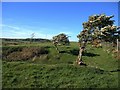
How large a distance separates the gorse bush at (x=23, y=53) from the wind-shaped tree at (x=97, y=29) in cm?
2820

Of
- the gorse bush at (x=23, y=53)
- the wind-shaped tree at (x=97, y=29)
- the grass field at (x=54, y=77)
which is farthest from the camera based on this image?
the gorse bush at (x=23, y=53)

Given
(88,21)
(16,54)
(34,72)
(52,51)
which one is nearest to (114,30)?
(88,21)

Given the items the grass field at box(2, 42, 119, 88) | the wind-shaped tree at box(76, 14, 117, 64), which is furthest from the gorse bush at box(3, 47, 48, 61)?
the grass field at box(2, 42, 119, 88)

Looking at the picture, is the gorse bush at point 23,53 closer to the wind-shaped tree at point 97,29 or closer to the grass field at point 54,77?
the wind-shaped tree at point 97,29

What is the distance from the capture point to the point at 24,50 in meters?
78.9

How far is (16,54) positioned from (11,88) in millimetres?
43726

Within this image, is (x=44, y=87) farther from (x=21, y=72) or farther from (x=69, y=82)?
(x=21, y=72)

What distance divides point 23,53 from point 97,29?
116 ft

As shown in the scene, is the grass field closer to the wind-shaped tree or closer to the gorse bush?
the wind-shaped tree

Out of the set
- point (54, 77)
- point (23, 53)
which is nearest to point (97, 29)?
point (54, 77)

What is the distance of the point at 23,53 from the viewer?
76438 millimetres

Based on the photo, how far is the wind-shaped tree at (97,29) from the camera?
144 feet

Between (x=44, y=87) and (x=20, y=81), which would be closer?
(x=44, y=87)

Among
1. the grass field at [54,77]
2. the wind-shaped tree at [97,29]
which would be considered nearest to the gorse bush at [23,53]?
the wind-shaped tree at [97,29]
